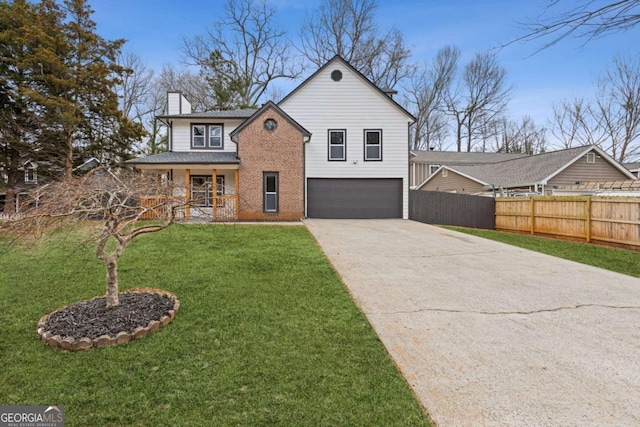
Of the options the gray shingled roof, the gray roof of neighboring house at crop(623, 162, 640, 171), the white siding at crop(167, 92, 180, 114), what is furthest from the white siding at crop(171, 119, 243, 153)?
the gray roof of neighboring house at crop(623, 162, 640, 171)

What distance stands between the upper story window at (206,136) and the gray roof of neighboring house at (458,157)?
66.8ft

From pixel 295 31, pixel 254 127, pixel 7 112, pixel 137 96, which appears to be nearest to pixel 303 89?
pixel 254 127

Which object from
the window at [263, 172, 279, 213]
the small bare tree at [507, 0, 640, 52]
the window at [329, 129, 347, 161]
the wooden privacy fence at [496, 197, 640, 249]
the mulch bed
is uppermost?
the window at [329, 129, 347, 161]

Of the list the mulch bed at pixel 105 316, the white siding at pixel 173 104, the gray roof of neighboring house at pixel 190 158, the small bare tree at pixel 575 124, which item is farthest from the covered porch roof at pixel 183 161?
the small bare tree at pixel 575 124

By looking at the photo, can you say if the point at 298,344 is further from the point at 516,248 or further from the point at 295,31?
the point at 295,31

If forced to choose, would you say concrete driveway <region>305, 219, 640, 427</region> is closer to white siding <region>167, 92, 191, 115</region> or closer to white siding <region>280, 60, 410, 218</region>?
white siding <region>280, 60, 410, 218</region>

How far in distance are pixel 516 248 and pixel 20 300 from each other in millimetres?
11042

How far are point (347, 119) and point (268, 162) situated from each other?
4.88 metres

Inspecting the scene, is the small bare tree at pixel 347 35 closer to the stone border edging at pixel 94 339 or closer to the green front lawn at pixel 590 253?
the green front lawn at pixel 590 253

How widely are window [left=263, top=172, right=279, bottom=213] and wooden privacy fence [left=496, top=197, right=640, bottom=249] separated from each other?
1053 cm

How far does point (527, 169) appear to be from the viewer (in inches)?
844

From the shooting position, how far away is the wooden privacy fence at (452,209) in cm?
1591

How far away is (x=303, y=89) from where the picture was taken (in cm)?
1675

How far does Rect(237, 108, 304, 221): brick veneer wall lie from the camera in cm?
1490
